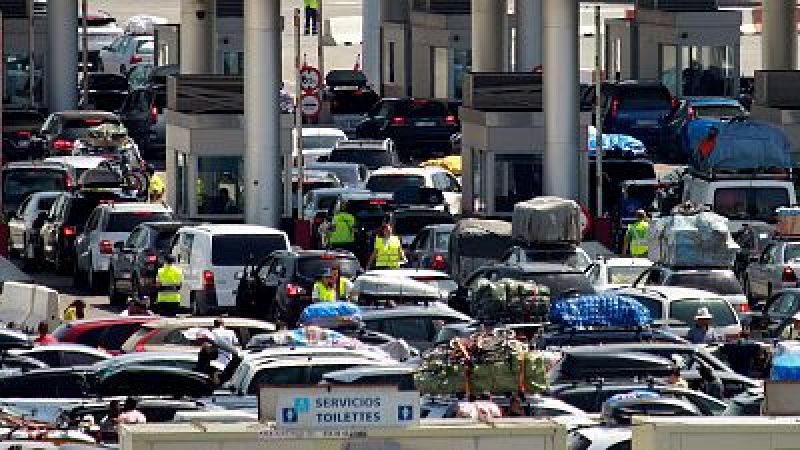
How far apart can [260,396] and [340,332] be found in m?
14.2

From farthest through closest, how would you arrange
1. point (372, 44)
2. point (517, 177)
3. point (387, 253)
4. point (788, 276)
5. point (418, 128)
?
point (372, 44) < point (418, 128) < point (517, 177) < point (387, 253) < point (788, 276)

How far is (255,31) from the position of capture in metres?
51.8

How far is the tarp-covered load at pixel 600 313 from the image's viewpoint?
112 ft

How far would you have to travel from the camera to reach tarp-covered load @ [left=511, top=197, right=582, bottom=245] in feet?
145

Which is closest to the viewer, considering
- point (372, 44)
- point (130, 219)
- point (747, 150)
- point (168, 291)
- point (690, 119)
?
point (168, 291)

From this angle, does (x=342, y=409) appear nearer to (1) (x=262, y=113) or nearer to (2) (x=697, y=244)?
(2) (x=697, y=244)

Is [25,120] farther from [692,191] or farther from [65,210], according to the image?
[692,191]

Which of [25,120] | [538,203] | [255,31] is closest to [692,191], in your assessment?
[538,203]

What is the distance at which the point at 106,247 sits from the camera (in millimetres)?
48062

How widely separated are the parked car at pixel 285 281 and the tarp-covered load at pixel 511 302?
404cm

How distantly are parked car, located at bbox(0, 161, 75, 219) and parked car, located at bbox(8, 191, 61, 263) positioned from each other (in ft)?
4.78

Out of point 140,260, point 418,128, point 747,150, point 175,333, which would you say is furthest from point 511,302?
point 418,128

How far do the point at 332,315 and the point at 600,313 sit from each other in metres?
3.61

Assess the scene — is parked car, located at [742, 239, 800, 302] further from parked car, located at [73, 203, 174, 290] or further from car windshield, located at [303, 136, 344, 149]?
car windshield, located at [303, 136, 344, 149]
